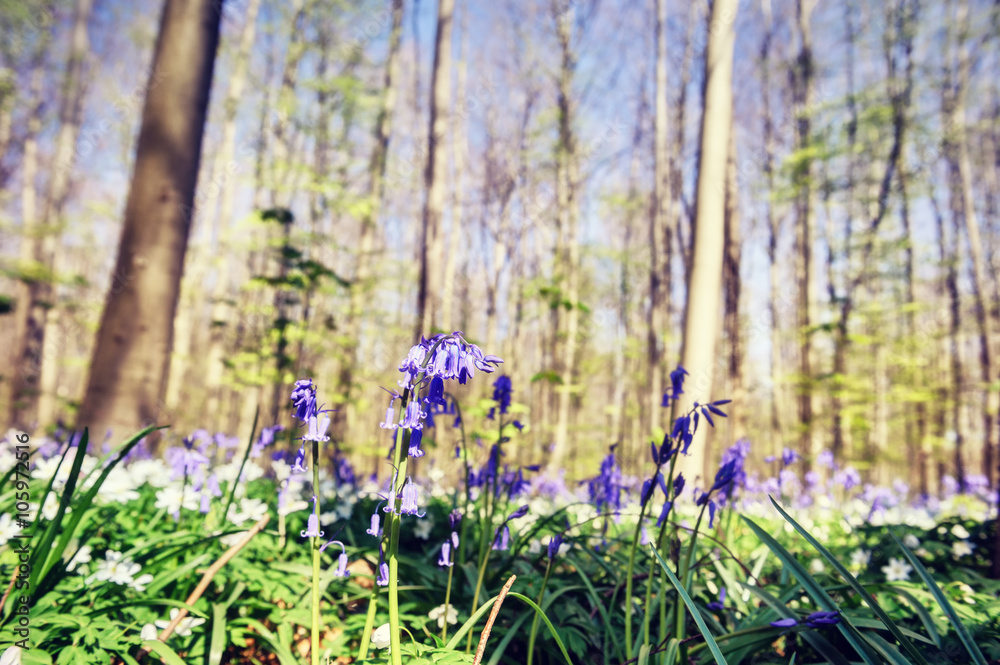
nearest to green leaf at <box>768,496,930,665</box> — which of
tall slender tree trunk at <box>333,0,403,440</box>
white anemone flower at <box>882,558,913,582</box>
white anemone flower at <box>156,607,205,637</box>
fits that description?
white anemone flower at <box>882,558,913,582</box>

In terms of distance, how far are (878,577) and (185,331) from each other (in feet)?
41.5

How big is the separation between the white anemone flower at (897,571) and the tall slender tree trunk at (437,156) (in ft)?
14.5

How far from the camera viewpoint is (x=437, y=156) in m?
6.03

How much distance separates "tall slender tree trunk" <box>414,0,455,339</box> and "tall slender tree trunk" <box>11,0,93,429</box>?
8763 millimetres

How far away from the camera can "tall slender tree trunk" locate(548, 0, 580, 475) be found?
852 centimetres

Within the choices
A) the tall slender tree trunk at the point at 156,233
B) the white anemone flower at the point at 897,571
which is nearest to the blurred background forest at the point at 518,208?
the tall slender tree trunk at the point at 156,233

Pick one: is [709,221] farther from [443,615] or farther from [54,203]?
[54,203]

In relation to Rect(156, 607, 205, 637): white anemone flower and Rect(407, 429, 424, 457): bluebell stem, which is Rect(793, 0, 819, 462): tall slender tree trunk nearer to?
Rect(407, 429, 424, 457): bluebell stem

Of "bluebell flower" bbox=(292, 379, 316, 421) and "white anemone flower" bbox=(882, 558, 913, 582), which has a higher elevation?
"bluebell flower" bbox=(292, 379, 316, 421)

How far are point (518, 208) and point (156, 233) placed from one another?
429 inches

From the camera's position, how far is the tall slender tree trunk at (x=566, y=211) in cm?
852

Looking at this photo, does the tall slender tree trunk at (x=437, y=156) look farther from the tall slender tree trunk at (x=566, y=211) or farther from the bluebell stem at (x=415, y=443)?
the bluebell stem at (x=415, y=443)

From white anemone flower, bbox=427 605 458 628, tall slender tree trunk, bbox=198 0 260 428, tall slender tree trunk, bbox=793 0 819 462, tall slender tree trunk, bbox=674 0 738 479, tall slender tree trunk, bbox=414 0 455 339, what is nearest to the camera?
white anemone flower, bbox=427 605 458 628

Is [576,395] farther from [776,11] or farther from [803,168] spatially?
[776,11]
